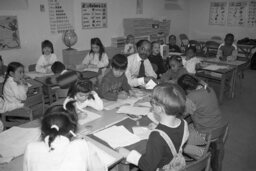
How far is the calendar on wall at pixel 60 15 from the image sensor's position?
4730 millimetres

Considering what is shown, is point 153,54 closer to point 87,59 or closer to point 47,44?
point 87,59

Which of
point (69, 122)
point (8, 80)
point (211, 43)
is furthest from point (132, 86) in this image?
point (211, 43)

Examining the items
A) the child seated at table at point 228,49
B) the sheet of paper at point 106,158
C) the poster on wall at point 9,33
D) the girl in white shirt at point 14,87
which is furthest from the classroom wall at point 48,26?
the sheet of paper at point 106,158

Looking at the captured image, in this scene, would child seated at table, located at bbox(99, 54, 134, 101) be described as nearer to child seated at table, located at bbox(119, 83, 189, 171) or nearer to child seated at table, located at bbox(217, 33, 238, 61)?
child seated at table, located at bbox(119, 83, 189, 171)

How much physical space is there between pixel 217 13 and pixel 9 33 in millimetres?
6200

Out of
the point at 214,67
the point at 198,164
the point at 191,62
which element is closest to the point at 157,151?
the point at 198,164

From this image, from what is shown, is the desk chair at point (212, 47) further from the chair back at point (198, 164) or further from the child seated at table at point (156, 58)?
the chair back at point (198, 164)

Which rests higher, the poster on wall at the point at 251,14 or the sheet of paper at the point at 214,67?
the poster on wall at the point at 251,14

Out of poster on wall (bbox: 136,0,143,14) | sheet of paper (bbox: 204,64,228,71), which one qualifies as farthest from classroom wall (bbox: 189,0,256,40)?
sheet of paper (bbox: 204,64,228,71)

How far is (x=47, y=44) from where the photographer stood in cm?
414

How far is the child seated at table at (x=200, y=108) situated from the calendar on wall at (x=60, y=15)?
3364mm

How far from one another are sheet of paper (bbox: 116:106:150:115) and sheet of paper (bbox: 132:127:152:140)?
11.5 inches

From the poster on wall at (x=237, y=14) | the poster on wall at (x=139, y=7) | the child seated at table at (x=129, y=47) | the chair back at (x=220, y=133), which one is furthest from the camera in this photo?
the poster on wall at (x=237, y=14)

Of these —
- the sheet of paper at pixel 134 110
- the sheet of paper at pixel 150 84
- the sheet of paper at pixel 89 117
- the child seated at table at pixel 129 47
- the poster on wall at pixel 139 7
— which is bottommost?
the sheet of paper at pixel 89 117
